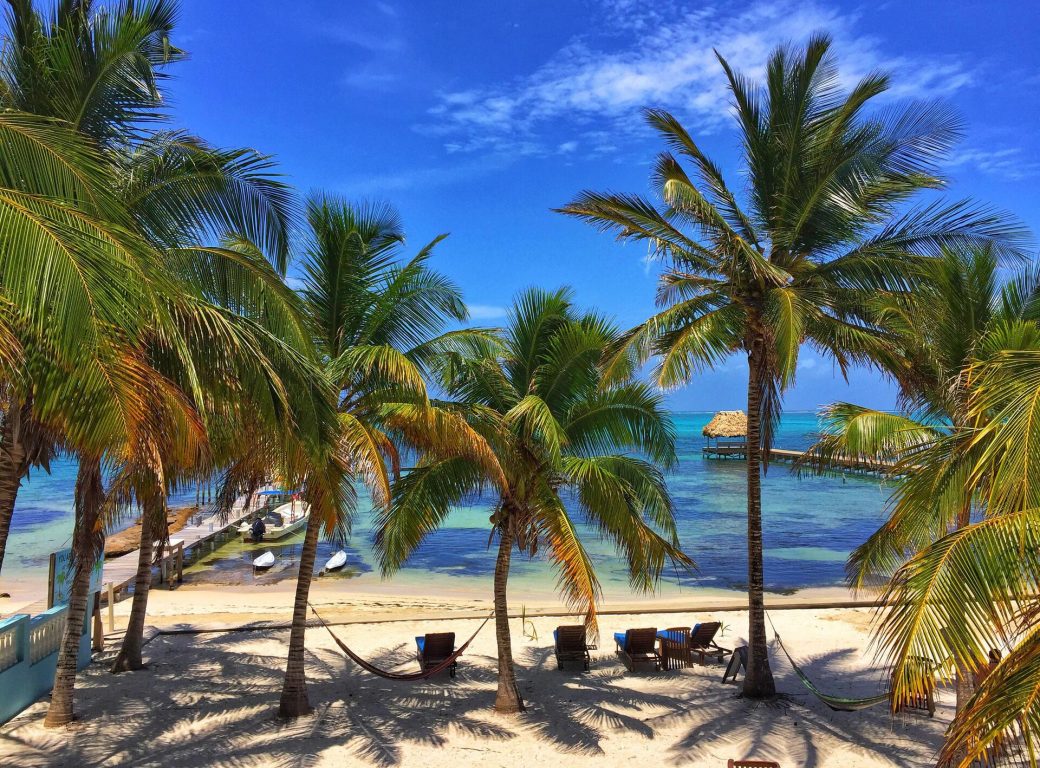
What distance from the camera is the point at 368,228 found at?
861cm

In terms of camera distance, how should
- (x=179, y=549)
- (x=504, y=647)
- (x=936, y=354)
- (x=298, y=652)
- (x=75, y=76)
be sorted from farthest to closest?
(x=179, y=549)
(x=504, y=647)
(x=298, y=652)
(x=936, y=354)
(x=75, y=76)

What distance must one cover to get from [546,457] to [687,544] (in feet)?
76.3

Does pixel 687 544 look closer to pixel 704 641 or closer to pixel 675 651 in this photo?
pixel 704 641

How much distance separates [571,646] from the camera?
1089 centimetres

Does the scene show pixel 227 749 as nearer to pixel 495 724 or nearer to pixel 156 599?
pixel 495 724

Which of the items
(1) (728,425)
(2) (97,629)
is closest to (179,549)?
(2) (97,629)

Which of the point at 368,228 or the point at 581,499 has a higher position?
the point at 368,228

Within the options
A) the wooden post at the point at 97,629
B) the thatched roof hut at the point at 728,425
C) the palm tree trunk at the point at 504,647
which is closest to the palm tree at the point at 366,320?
the palm tree trunk at the point at 504,647

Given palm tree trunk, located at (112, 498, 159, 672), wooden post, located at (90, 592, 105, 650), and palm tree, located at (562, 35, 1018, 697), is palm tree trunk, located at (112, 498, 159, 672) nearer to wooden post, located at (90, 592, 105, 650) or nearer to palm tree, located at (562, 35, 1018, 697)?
wooden post, located at (90, 592, 105, 650)

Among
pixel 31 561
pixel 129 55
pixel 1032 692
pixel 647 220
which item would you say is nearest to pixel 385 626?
pixel 647 220

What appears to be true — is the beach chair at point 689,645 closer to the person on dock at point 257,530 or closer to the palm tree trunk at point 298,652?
the palm tree trunk at point 298,652

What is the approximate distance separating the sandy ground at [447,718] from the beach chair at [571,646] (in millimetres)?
224

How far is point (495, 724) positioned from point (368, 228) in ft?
20.5

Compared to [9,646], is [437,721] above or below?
below
